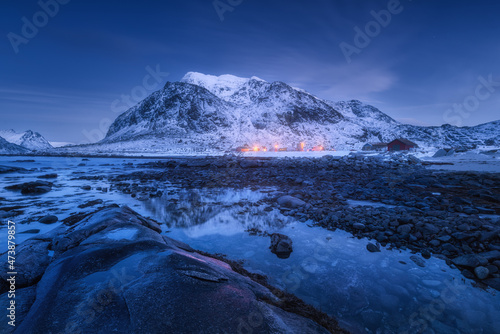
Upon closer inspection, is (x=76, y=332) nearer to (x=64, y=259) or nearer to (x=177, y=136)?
(x=64, y=259)

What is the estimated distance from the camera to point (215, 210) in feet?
38.3

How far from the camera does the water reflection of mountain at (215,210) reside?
31.6 feet

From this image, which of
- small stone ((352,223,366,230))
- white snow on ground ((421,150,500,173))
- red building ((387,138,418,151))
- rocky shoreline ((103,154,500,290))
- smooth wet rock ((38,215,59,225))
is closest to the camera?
rocky shoreline ((103,154,500,290))

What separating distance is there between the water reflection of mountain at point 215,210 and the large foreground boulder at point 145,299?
5.10 meters

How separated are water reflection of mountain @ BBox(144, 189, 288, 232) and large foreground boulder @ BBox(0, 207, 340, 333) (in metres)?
5.10

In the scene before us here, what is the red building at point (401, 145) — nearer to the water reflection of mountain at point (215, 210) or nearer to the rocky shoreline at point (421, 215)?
the rocky shoreline at point (421, 215)

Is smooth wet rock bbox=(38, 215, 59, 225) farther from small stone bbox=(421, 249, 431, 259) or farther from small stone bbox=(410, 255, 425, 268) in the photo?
small stone bbox=(421, 249, 431, 259)

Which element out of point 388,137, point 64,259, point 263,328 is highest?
point 388,137

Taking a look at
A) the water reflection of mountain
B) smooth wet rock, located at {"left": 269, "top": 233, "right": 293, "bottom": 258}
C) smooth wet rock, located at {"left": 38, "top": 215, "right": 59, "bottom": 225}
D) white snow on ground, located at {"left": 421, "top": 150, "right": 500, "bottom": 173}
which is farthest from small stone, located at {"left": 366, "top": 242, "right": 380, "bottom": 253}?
white snow on ground, located at {"left": 421, "top": 150, "right": 500, "bottom": 173}

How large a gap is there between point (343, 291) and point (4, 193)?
2287 centimetres

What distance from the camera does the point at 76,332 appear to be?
268cm

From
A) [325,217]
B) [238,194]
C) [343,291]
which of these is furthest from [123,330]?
[238,194]

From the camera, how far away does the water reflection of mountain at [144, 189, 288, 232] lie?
9.64m

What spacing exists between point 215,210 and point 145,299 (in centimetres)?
864
